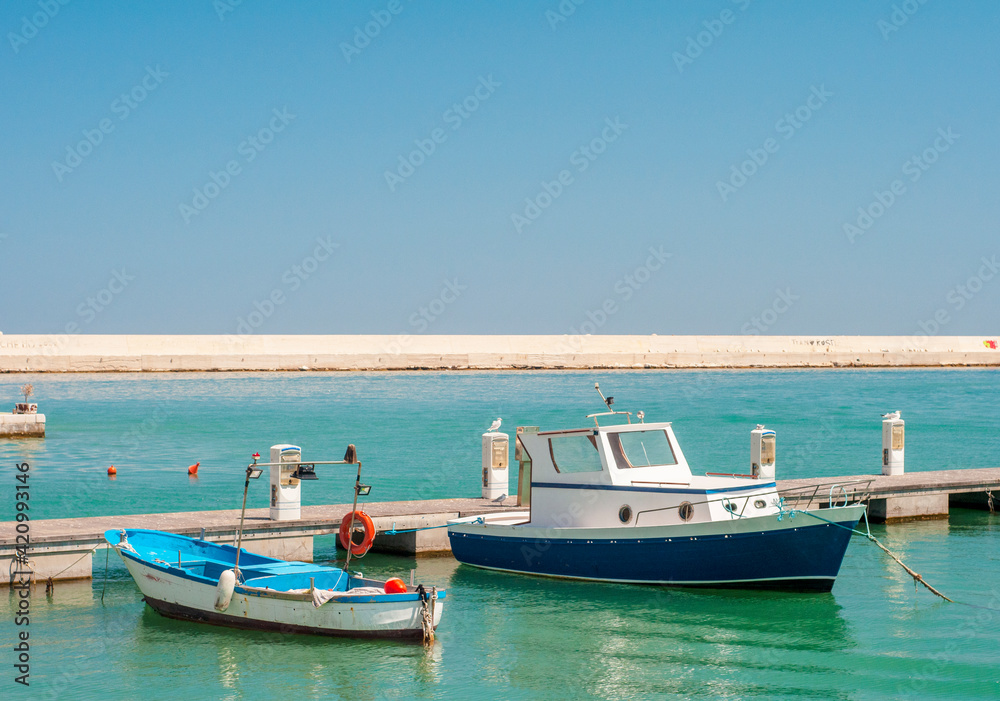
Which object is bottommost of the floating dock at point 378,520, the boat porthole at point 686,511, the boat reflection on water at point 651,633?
the boat reflection on water at point 651,633

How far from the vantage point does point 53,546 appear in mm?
16234

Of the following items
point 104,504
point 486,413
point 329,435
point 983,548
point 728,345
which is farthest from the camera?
point 728,345

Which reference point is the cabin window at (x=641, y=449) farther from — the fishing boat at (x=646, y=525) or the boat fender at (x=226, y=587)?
the boat fender at (x=226, y=587)

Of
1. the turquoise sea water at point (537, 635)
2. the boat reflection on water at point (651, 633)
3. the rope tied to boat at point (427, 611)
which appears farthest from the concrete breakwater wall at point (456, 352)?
the rope tied to boat at point (427, 611)

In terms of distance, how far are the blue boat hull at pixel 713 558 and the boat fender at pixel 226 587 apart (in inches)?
212

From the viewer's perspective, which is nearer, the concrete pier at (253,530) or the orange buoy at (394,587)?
the orange buoy at (394,587)

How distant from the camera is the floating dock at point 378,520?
53.9ft

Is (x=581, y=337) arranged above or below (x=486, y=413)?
above

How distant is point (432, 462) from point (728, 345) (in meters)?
99.9

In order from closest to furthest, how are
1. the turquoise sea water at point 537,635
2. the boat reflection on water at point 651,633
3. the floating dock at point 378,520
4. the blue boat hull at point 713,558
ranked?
the turquoise sea water at point 537,635, the boat reflection on water at point 651,633, the blue boat hull at point 713,558, the floating dock at point 378,520

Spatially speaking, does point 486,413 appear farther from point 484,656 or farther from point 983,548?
point 484,656

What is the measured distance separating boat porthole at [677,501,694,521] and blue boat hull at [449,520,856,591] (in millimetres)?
362

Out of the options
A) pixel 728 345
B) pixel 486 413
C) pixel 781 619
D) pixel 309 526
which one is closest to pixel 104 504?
pixel 309 526

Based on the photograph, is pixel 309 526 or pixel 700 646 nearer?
pixel 700 646
